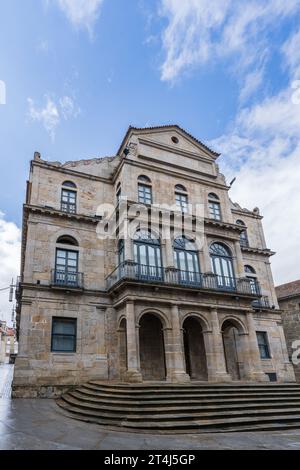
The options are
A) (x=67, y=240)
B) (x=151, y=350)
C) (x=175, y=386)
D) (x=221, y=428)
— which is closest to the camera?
(x=221, y=428)

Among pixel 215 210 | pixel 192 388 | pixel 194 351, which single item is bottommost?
pixel 192 388

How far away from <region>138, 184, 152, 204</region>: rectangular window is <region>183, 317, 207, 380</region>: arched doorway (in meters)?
7.13

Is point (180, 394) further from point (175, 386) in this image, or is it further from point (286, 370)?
point (286, 370)

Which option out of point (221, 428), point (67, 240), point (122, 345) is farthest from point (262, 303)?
point (221, 428)

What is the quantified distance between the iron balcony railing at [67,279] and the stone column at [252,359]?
9.26 meters

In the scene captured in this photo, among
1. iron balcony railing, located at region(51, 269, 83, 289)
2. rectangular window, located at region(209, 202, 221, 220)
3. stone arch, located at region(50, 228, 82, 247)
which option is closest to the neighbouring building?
rectangular window, located at region(209, 202, 221, 220)

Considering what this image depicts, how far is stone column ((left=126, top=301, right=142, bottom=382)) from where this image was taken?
13.4 meters

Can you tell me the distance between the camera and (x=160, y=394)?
10836mm

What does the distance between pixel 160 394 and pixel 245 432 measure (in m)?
3.23

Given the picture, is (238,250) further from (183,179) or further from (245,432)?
(245,432)

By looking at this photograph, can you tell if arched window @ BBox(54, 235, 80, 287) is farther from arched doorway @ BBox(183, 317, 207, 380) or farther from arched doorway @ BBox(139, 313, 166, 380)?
arched doorway @ BBox(183, 317, 207, 380)

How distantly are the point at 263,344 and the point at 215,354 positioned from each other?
6.27 m

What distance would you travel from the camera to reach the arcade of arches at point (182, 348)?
47.2ft

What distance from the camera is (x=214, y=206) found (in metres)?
21.1
